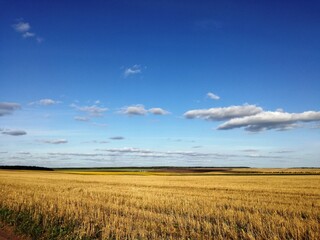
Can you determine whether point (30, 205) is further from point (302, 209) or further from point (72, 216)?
point (302, 209)

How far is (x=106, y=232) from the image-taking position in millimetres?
11352

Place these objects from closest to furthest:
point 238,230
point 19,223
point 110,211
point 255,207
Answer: point 238,230 → point 19,223 → point 110,211 → point 255,207

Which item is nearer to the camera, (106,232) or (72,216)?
(106,232)

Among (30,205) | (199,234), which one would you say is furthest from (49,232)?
(30,205)

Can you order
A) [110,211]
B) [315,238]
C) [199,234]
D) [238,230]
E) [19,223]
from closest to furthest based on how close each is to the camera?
[315,238], [199,234], [238,230], [19,223], [110,211]

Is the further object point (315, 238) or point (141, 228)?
point (141, 228)

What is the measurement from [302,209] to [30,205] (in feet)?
44.9

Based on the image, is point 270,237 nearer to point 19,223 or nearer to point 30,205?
point 19,223

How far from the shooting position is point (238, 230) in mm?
12102

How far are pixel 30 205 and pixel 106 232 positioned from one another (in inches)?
304

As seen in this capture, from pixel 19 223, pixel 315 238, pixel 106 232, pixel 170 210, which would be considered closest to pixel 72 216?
pixel 19 223

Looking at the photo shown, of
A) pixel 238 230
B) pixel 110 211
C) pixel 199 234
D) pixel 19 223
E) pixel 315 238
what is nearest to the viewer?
pixel 315 238

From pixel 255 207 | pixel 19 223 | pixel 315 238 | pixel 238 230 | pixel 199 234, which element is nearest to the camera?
pixel 315 238

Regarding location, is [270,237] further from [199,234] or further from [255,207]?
[255,207]
